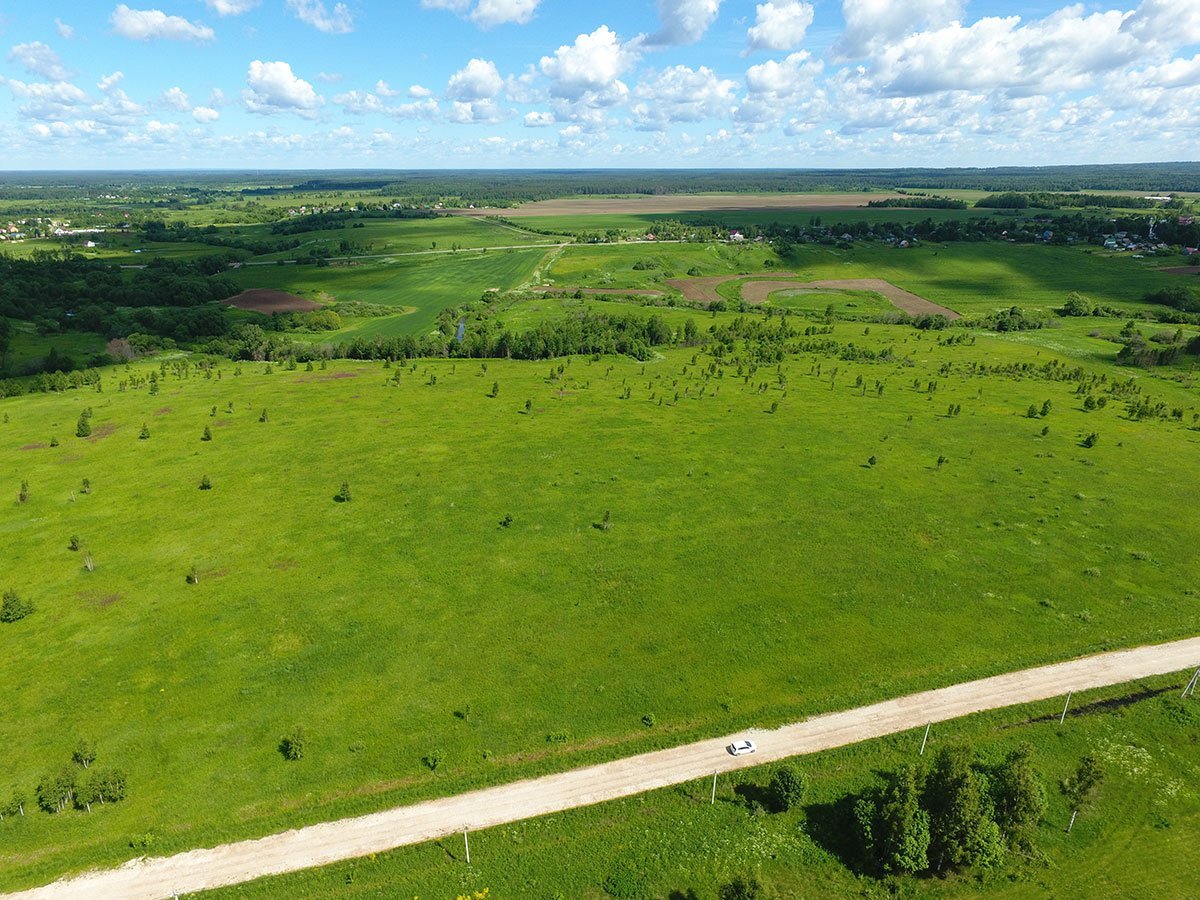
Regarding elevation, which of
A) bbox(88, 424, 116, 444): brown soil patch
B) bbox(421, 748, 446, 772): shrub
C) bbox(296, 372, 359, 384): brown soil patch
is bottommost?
bbox(421, 748, 446, 772): shrub

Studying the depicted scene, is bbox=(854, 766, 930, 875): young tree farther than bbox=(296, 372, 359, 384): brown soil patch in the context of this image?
No

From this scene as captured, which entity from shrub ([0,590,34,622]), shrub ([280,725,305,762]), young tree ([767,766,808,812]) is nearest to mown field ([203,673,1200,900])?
young tree ([767,766,808,812])

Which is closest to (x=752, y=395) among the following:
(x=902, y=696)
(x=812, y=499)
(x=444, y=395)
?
(x=812, y=499)

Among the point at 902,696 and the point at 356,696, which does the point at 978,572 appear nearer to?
the point at 902,696

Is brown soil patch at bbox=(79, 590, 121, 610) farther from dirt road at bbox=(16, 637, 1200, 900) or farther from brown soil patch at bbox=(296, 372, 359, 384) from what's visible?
brown soil patch at bbox=(296, 372, 359, 384)

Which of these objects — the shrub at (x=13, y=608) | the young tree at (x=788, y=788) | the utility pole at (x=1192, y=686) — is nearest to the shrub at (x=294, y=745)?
the young tree at (x=788, y=788)

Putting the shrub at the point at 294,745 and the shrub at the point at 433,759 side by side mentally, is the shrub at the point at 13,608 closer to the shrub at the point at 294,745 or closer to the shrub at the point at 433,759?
the shrub at the point at 294,745
